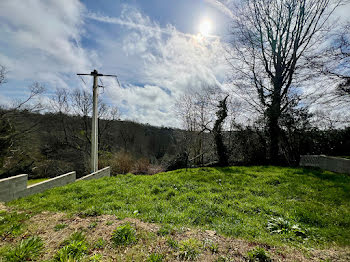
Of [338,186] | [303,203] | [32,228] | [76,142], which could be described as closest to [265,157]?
[338,186]

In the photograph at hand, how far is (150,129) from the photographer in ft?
60.0

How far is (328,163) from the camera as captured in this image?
22.5 ft

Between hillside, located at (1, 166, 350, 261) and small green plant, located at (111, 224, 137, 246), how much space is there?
78mm

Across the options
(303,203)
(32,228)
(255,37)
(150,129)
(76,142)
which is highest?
(255,37)

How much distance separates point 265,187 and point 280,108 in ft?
21.4

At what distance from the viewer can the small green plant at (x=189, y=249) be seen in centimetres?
182

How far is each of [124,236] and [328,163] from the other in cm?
923

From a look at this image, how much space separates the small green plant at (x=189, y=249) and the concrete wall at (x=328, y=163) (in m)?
7.88

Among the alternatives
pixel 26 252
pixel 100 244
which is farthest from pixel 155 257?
pixel 26 252

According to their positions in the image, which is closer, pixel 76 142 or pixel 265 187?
pixel 265 187

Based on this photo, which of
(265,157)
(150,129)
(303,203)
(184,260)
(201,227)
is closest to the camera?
(184,260)

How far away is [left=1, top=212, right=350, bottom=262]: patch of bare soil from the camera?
184cm

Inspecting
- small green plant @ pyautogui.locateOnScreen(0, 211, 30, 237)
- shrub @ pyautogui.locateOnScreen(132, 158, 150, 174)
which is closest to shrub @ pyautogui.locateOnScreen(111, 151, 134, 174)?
shrub @ pyautogui.locateOnScreen(132, 158, 150, 174)

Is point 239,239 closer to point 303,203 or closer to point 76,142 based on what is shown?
point 303,203
